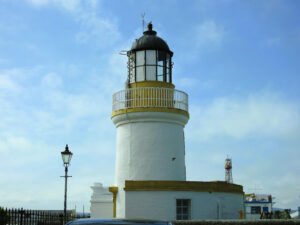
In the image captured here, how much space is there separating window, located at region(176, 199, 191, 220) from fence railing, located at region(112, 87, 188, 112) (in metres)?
4.58

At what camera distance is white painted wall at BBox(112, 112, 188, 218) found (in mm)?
25375

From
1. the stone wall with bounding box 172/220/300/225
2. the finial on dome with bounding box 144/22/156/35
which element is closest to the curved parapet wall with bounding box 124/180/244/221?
the stone wall with bounding box 172/220/300/225

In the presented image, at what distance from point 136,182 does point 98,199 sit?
4705 millimetres

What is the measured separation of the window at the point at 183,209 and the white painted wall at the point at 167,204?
186mm

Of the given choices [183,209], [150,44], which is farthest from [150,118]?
[183,209]

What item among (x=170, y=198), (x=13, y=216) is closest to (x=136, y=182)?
(x=170, y=198)

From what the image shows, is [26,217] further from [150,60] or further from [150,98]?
[150,60]

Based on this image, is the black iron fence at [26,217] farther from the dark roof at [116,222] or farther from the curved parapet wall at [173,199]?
the dark roof at [116,222]

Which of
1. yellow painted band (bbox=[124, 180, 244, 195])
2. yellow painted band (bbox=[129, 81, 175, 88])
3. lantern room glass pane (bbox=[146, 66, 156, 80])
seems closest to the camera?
yellow painted band (bbox=[124, 180, 244, 195])

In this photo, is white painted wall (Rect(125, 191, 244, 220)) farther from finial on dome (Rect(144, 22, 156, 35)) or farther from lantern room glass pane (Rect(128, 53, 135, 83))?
finial on dome (Rect(144, 22, 156, 35))

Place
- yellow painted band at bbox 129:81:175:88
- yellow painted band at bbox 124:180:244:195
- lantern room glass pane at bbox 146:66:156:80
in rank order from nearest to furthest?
yellow painted band at bbox 124:180:244:195 → yellow painted band at bbox 129:81:175:88 → lantern room glass pane at bbox 146:66:156:80

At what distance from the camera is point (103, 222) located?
26.5ft

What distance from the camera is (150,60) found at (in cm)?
2636

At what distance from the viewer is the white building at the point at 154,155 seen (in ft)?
76.4
